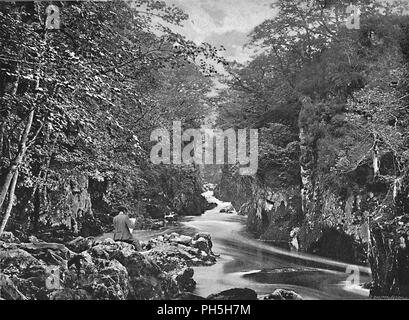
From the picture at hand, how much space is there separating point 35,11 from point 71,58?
4.71 ft

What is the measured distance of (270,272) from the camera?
23.8 feet

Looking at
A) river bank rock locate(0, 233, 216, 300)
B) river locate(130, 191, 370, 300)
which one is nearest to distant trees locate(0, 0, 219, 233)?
river bank rock locate(0, 233, 216, 300)

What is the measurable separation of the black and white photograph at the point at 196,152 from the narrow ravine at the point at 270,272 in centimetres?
6

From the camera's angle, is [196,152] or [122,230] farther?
[196,152]

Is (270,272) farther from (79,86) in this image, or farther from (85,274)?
(79,86)

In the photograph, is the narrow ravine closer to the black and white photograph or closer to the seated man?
the black and white photograph

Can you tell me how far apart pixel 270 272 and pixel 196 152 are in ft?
13.3

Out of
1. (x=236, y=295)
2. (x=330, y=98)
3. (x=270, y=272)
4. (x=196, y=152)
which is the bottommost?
(x=270, y=272)

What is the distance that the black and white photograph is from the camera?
4988mm

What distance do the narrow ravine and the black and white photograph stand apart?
6cm

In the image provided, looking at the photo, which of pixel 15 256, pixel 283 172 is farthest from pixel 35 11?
pixel 283 172

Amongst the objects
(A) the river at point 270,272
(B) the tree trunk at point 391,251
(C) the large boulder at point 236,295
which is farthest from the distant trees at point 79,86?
(B) the tree trunk at point 391,251

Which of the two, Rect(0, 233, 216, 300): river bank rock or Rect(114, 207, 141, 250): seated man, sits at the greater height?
Rect(114, 207, 141, 250): seated man

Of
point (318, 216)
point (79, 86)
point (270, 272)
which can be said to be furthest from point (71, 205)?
point (318, 216)
